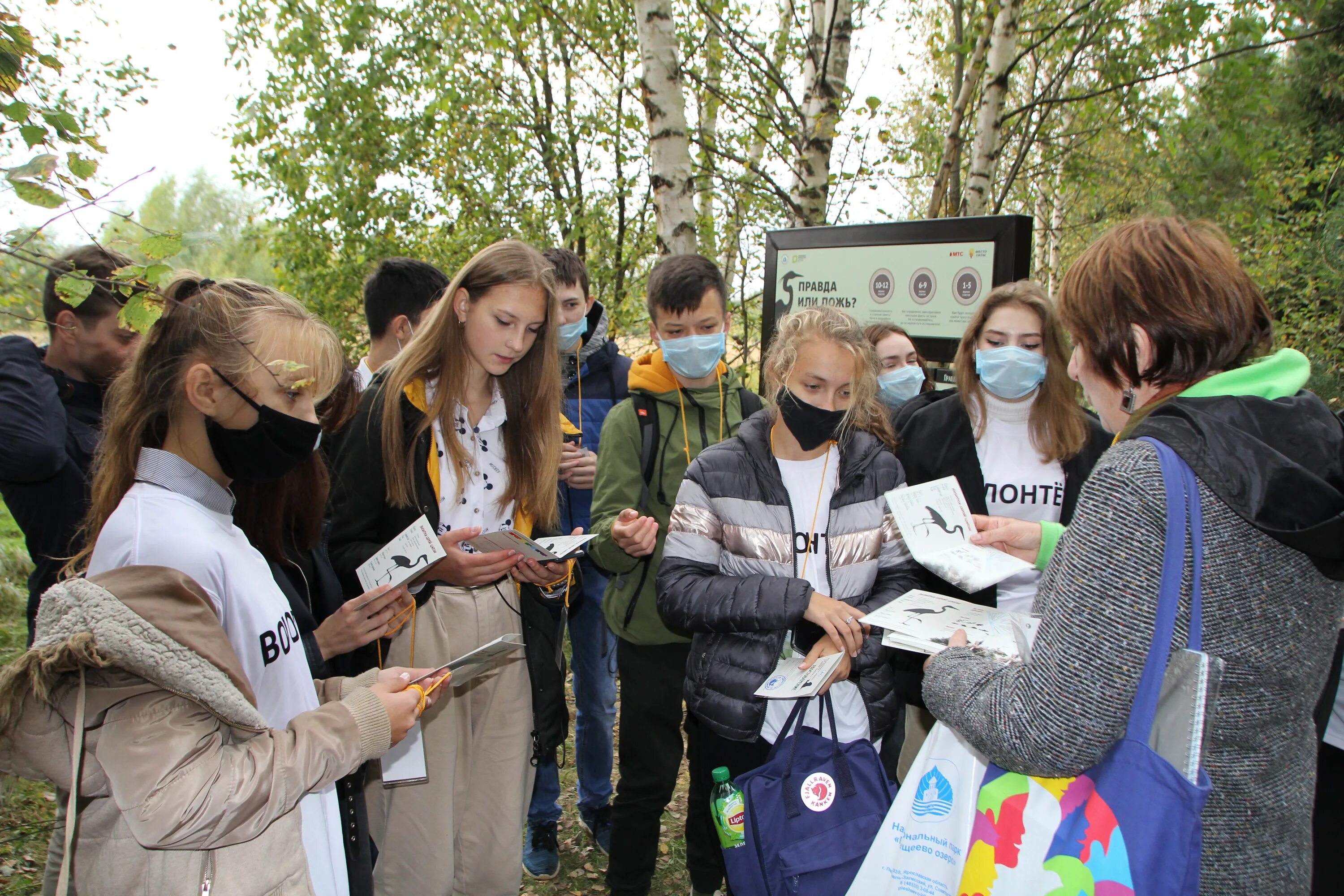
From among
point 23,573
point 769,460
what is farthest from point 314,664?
point 23,573

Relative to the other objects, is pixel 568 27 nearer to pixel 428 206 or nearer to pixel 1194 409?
pixel 428 206

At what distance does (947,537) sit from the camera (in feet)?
7.72

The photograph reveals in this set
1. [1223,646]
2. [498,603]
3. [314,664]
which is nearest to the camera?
[1223,646]

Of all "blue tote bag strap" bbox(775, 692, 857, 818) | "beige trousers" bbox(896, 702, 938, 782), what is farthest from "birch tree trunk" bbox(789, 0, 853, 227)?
"blue tote bag strap" bbox(775, 692, 857, 818)

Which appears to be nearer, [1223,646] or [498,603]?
[1223,646]

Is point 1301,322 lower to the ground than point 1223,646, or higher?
higher

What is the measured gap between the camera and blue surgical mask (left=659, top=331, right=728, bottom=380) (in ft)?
10.3

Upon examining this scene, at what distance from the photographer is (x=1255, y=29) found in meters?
6.00

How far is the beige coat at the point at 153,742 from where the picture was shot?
129cm

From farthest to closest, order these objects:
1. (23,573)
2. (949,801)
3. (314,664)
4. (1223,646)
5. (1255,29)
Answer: (23,573) → (1255,29) → (314,664) → (949,801) → (1223,646)

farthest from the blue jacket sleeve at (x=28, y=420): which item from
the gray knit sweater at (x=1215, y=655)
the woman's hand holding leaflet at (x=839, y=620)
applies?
the gray knit sweater at (x=1215, y=655)

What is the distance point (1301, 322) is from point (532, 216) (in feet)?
32.5

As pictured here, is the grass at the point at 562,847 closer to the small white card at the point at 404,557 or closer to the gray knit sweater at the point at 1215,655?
the small white card at the point at 404,557

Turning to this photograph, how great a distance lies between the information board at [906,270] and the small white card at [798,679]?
203cm
